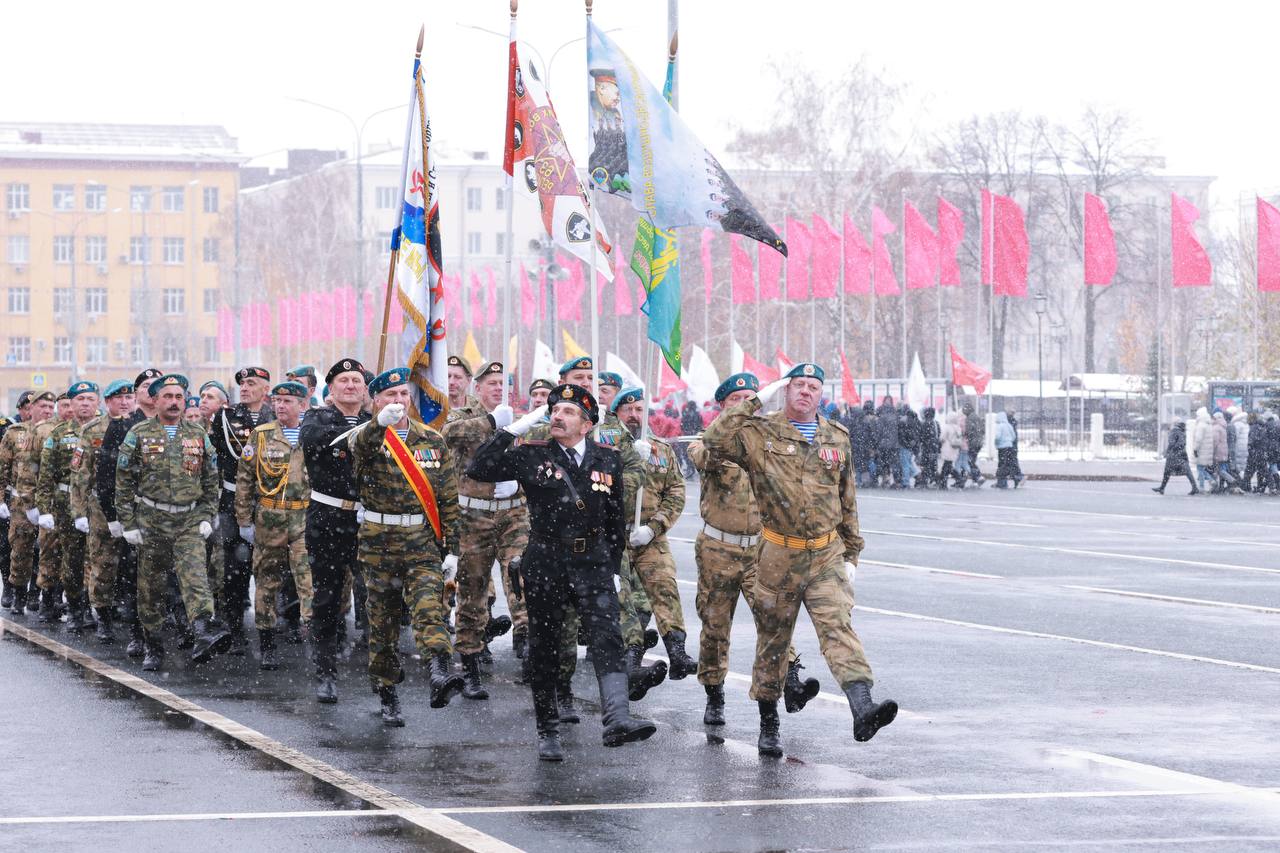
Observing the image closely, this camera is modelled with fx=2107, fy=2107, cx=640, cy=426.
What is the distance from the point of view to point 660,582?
441 inches

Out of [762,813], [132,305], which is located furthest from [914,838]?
[132,305]

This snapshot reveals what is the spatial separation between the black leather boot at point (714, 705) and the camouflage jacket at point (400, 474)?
145 cm

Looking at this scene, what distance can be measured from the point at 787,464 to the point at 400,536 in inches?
78.0

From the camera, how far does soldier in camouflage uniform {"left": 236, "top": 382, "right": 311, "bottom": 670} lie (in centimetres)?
1262

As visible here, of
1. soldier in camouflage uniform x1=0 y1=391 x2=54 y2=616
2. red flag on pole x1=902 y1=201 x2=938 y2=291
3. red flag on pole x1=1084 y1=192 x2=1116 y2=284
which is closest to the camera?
soldier in camouflage uniform x1=0 y1=391 x2=54 y2=616

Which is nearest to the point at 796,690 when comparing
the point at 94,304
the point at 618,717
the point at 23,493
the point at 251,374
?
the point at 618,717

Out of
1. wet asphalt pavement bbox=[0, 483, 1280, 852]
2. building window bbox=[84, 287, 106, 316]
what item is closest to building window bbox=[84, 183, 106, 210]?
building window bbox=[84, 287, 106, 316]

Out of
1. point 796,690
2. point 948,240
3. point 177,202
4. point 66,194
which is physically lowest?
point 796,690

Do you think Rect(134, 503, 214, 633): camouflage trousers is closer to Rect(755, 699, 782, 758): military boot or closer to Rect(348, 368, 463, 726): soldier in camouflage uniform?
Rect(348, 368, 463, 726): soldier in camouflage uniform

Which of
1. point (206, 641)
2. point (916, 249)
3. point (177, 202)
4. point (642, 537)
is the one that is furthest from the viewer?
point (177, 202)

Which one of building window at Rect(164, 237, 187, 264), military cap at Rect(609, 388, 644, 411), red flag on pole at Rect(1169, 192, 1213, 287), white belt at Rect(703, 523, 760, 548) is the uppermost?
building window at Rect(164, 237, 187, 264)

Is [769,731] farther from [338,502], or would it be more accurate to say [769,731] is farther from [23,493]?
[23,493]

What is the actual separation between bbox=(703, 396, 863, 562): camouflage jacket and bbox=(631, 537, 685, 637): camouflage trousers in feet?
6.04

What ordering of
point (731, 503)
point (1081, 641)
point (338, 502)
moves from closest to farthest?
1. point (731, 503)
2. point (338, 502)
3. point (1081, 641)
